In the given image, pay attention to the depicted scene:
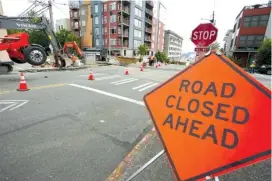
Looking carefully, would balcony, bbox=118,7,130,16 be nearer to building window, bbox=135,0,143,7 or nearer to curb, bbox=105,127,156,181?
building window, bbox=135,0,143,7

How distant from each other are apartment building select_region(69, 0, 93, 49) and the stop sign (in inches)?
1661

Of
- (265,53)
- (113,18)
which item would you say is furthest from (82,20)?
(265,53)

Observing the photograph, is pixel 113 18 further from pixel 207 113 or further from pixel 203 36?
pixel 207 113

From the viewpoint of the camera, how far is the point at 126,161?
249 centimetres

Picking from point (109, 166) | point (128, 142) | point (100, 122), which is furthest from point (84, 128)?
point (109, 166)

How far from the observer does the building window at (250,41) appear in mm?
29670

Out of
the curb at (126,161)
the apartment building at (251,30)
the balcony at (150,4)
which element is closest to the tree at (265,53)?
the apartment building at (251,30)

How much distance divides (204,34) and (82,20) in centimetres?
4626

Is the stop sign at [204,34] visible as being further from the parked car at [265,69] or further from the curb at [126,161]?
the parked car at [265,69]

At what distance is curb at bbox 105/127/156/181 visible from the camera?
2.18 m

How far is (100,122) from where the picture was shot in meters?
3.96

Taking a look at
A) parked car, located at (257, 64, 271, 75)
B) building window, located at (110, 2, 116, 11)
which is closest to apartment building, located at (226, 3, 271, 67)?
parked car, located at (257, 64, 271, 75)

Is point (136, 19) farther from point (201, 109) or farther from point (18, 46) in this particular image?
point (201, 109)

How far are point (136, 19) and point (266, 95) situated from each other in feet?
157
